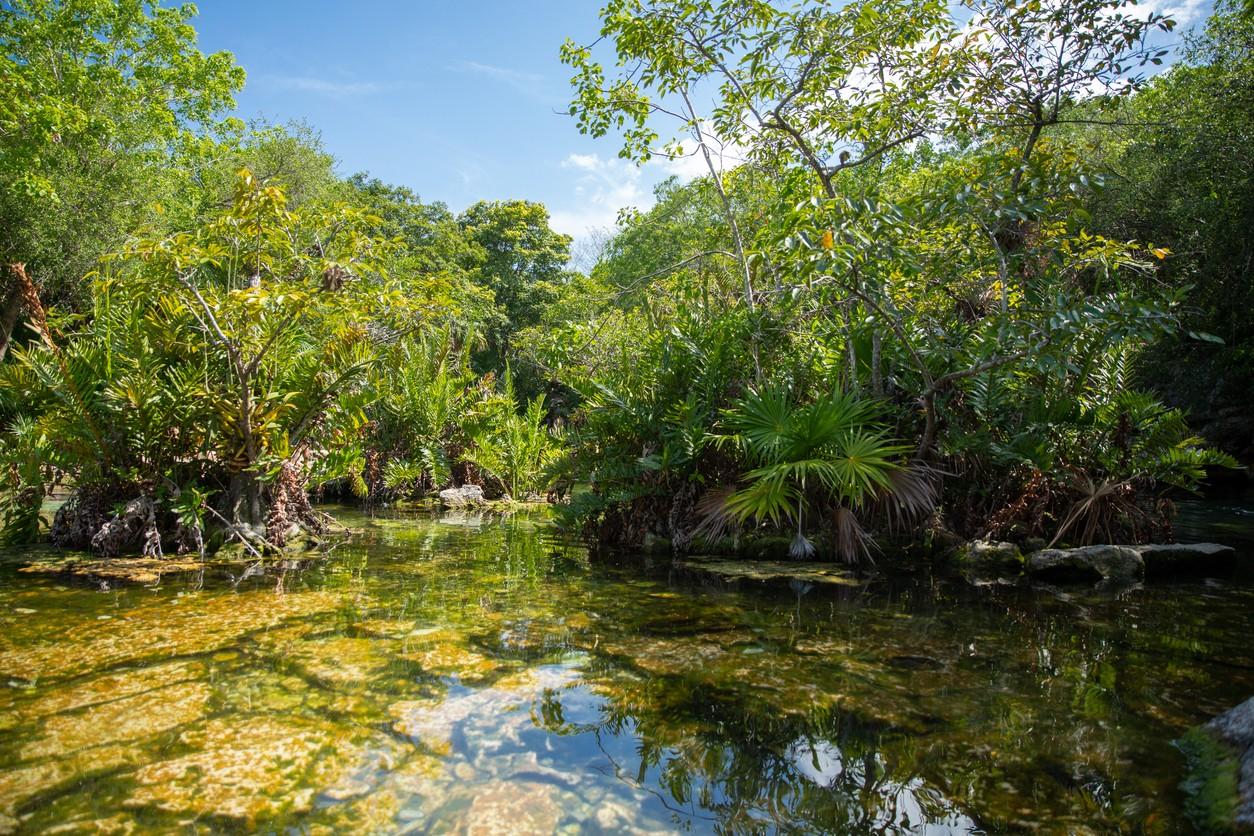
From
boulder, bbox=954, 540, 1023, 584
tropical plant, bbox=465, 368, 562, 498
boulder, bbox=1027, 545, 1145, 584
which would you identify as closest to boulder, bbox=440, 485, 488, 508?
tropical plant, bbox=465, 368, 562, 498

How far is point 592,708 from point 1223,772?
87.1 inches

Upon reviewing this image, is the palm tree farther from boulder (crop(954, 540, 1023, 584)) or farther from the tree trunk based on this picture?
the tree trunk

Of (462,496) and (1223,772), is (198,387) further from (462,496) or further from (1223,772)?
(1223,772)

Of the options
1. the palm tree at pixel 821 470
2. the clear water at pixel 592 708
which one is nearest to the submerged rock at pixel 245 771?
the clear water at pixel 592 708

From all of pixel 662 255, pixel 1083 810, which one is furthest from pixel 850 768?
pixel 662 255

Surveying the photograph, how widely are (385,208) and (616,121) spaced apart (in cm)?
2305

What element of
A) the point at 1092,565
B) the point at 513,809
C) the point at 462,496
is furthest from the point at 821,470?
the point at 462,496

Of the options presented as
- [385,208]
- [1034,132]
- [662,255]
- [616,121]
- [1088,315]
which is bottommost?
[1088,315]

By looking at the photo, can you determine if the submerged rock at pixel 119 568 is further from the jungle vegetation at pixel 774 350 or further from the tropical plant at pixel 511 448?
the tropical plant at pixel 511 448

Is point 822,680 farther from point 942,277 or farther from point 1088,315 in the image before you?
point 942,277

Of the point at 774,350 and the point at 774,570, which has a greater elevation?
the point at 774,350

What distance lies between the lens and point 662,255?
2942cm

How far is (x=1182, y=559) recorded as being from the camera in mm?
6355

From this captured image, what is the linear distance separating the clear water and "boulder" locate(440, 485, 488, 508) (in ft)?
22.1
